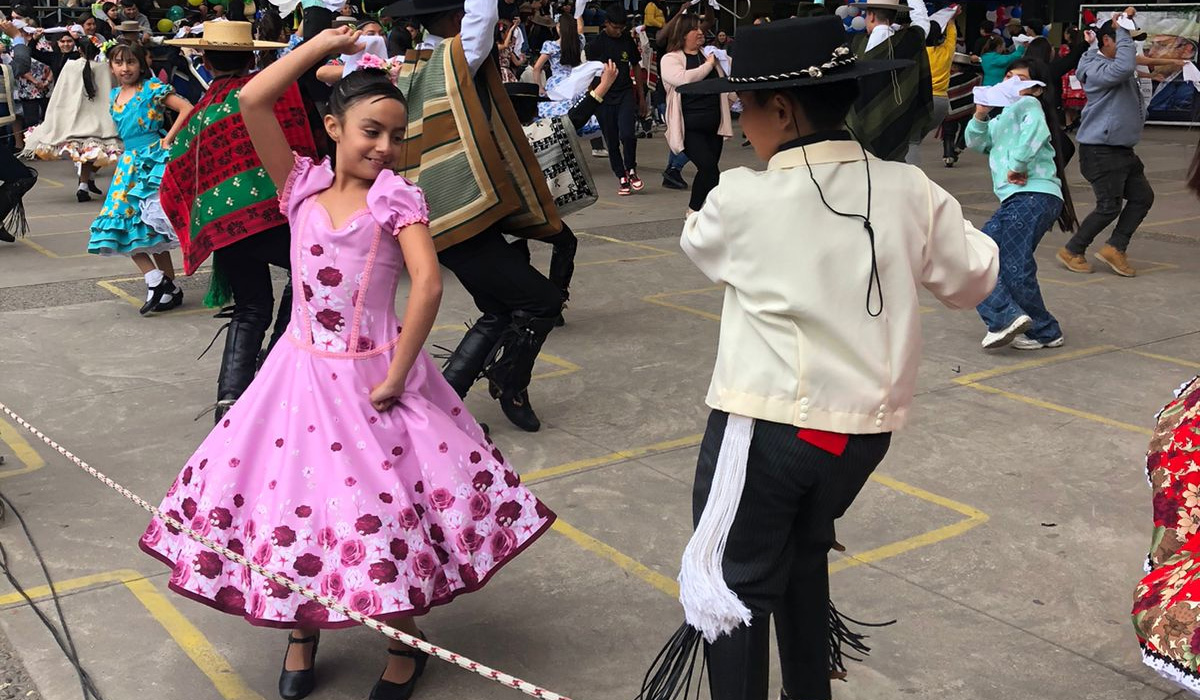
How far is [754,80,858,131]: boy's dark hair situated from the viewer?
2.60m

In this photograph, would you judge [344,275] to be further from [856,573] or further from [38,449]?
[38,449]

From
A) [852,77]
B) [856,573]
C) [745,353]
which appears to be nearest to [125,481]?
[856,573]

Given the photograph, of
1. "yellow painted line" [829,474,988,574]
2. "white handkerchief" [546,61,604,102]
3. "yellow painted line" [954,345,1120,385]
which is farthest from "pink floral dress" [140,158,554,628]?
"yellow painted line" [954,345,1120,385]

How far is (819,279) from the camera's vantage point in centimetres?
250

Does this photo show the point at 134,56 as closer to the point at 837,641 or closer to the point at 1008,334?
the point at 1008,334

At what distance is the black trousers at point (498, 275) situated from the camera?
5.09 meters

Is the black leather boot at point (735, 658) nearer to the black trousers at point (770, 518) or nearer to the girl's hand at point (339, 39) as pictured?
the black trousers at point (770, 518)

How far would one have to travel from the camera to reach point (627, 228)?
10.9m

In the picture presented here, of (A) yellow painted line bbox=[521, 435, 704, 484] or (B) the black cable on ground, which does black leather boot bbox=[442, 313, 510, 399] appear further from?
(B) the black cable on ground

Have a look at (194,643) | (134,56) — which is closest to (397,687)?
(194,643)

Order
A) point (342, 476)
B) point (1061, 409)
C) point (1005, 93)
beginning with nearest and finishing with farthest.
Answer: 1. point (342, 476)
2. point (1061, 409)
3. point (1005, 93)

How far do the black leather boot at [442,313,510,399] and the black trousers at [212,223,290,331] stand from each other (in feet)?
3.07

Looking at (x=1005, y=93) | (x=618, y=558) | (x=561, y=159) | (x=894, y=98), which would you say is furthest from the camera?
(x=894, y=98)

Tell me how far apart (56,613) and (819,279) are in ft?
8.82
